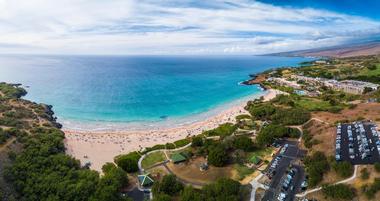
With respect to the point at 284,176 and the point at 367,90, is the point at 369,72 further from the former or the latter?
the point at 284,176

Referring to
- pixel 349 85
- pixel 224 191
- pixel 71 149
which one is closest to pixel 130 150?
pixel 71 149

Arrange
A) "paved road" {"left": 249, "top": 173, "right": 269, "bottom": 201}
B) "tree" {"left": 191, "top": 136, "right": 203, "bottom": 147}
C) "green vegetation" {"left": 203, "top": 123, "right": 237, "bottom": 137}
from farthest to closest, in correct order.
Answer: "green vegetation" {"left": 203, "top": 123, "right": 237, "bottom": 137}, "tree" {"left": 191, "top": 136, "right": 203, "bottom": 147}, "paved road" {"left": 249, "top": 173, "right": 269, "bottom": 201}

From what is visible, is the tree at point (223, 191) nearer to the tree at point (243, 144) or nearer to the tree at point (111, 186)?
the tree at point (111, 186)

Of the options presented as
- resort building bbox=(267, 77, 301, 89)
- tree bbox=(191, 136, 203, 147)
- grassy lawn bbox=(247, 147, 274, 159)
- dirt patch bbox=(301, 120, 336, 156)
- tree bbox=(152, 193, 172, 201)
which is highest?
resort building bbox=(267, 77, 301, 89)

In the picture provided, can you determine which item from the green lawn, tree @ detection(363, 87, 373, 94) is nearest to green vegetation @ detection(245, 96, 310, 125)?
tree @ detection(363, 87, 373, 94)

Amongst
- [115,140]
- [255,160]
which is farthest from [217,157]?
[115,140]

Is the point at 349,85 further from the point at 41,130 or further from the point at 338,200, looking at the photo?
the point at 41,130

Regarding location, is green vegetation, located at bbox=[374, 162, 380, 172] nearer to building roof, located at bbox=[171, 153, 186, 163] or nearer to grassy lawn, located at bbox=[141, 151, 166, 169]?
building roof, located at bbox=[171, 153, 186, 163]
